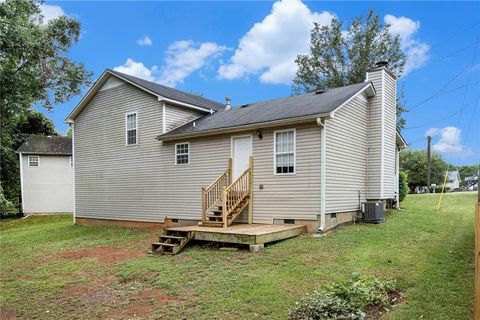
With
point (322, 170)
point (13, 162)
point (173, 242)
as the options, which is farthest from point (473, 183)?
point (13, 162)

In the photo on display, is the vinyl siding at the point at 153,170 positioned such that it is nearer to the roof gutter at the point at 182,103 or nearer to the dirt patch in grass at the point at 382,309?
the roof gutter at the point at 182,103

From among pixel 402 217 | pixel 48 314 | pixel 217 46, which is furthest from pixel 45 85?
pixel 402 217

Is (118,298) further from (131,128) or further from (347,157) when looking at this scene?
(131,128)

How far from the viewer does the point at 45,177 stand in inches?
920

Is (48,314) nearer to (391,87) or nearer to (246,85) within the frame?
(391,87)

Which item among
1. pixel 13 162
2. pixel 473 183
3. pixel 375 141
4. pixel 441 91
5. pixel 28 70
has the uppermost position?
pixel 28 70

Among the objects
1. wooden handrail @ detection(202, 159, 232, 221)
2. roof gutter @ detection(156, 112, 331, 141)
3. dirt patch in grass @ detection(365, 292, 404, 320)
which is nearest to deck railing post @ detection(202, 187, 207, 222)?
wooden handrail @ detection(202, 159, 232, 221)

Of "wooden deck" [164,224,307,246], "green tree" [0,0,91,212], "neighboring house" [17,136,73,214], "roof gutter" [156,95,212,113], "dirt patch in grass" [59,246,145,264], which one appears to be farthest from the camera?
"neighboring house" [17,136,73,214]

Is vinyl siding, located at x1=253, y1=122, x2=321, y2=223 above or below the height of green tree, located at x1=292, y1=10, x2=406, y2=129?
below

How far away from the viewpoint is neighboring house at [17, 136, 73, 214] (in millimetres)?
23000

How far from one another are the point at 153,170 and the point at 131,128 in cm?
224

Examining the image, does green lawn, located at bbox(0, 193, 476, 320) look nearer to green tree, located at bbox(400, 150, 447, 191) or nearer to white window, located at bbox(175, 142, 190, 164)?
white window, located at bbox(175, 142, 190, 164)

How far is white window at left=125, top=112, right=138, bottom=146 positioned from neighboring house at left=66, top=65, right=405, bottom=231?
44mm

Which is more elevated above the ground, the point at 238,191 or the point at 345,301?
the point at 238,191
